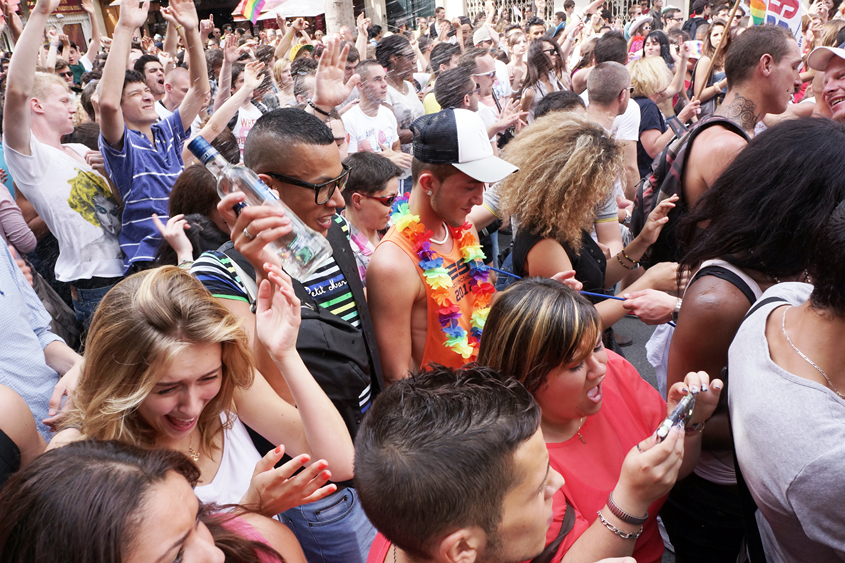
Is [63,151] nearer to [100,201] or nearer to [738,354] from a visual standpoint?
[100,201]

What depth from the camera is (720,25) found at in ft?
29.7

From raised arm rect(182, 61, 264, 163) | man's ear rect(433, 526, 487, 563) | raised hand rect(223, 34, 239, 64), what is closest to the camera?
man's ear rect(433, 526, 487, 563)

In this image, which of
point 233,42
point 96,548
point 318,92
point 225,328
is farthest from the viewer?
point 233,42

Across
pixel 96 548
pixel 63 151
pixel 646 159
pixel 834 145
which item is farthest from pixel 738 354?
pixel 646 159

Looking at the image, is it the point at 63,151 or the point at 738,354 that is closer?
the point at 738,354

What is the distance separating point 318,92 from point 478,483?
319cm

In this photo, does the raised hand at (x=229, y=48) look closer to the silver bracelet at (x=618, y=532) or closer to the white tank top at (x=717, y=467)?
the white tank top at (x=717, y=467)

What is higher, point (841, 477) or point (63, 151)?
point (63, 151)

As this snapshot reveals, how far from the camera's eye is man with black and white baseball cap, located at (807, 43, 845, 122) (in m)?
3.39

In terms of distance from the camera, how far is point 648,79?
5883 mm

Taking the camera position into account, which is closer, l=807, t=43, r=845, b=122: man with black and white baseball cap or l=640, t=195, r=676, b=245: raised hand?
l=640, t=195, r=676, b=245: raised hand

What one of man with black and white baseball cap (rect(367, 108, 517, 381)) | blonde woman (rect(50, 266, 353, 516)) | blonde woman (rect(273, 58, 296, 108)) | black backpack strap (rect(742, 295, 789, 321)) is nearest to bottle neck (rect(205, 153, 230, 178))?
blonde woman (rect(50, 266, 353, 516))

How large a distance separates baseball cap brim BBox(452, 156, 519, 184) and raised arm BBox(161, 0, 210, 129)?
2298 millimetres

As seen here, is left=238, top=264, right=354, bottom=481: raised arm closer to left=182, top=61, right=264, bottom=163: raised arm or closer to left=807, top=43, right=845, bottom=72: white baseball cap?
left=182, top=61, right=264, bottom=163: raised arm
